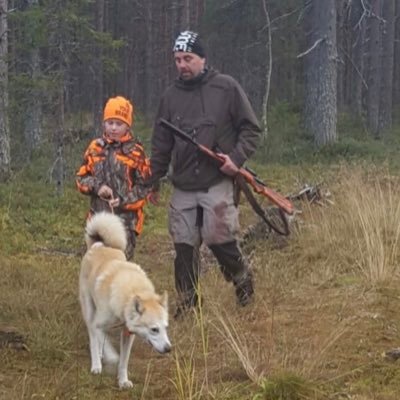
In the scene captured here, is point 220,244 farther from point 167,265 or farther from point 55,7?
point 55,7

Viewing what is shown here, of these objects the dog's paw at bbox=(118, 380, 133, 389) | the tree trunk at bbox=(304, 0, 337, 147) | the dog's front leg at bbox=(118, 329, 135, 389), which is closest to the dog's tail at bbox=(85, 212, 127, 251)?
the dog's front leg at bbox=(118, 329, 135, 389)

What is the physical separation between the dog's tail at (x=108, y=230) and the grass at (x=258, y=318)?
645mm

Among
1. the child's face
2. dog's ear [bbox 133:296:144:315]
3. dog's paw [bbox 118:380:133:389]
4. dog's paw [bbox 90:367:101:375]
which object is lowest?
dog's paw [bbox 90:367:101:375]

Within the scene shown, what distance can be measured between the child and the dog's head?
5.53ft

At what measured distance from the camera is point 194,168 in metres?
5.97

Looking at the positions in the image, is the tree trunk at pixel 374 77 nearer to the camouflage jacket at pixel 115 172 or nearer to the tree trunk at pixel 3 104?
the tree trunk at pixel 3 104

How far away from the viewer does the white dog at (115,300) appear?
14.8 ft

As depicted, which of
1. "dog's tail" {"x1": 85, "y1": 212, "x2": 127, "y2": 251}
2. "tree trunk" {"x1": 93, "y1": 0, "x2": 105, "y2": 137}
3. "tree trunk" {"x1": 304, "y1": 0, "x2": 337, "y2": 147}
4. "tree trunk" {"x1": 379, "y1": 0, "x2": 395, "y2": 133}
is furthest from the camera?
"tree trunk" {"x1": 379, "y1": 0, "x2": 395, "y2": 133}

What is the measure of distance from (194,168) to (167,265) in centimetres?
291

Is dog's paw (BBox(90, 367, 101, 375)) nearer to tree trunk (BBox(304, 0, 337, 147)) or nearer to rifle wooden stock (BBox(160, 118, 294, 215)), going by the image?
rifle wooden stock (BBox(160, 118, 294, 215))

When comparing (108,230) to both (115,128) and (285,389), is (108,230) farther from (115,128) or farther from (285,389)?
(285,389)

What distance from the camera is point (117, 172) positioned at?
615cm

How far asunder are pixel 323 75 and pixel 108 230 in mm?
14875

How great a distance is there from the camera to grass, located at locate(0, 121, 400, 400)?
4469 millimetres
